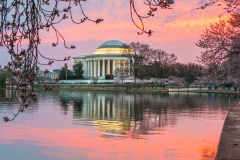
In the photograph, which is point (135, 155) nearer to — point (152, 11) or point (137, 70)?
point (152, 11)

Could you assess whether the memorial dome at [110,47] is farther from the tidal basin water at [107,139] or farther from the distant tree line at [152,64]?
the tidal basin water at [107,139]

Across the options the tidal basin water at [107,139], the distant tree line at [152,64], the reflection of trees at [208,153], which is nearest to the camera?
the reflection of trees at [208,153]

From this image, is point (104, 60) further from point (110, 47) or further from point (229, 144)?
point (229, 144)

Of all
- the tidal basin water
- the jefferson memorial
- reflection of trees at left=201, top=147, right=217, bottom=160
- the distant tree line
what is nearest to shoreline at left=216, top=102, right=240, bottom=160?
reflection of trees at left=201, top=147, right=217, bottom=160

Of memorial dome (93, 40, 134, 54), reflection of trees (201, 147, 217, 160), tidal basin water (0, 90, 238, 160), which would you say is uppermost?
memorial dome (93, 40, 134, 54)

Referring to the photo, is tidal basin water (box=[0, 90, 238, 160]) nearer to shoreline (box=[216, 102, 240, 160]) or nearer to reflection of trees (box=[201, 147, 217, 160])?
reflection of trees (box=[201, 147, 217, 160])

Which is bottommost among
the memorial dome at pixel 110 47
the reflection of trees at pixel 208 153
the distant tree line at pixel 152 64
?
the reflection of trees at pixel 208 153

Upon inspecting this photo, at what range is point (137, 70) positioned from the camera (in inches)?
3588

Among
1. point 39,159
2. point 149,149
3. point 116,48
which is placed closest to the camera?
Answer: point 39,159

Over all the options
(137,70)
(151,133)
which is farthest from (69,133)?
(137,70)

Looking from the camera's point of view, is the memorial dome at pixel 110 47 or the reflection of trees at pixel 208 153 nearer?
the reflection of trees at pixel 208 153

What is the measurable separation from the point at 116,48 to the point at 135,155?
127878 mm

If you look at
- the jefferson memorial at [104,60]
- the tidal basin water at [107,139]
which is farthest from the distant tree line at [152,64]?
the tidal basin water at [107,139]

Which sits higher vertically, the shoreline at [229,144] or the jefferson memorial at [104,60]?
the jefferson memorial at [104,60]
